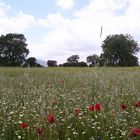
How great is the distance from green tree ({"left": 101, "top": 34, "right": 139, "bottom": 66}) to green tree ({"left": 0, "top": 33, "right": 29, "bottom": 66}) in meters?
23.3

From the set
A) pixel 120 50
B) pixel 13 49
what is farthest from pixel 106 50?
pixel 13 49

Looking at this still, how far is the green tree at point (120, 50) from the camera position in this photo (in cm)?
10256

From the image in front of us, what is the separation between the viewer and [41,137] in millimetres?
4965

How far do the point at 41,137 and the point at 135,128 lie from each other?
318cm

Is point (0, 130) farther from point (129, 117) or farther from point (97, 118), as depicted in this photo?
point (129, 117)

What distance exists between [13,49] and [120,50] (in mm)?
30939

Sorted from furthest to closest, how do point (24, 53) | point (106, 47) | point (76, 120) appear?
point (106, 47) < point (24, 53) < point (76, 120)

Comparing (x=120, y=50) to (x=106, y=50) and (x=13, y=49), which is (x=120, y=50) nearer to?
(x=106, y=50)

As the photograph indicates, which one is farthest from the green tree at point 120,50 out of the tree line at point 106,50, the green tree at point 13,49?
the green tree at point 13,49

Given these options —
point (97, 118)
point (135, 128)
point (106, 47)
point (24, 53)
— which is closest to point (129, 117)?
point (97, 118)

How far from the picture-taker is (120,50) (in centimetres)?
10669

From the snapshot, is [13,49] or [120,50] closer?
[13,49]

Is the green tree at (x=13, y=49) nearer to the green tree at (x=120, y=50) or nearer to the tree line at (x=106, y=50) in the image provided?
the tree line at (x=106, y=50)

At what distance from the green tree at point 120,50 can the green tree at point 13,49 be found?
23277 mm
